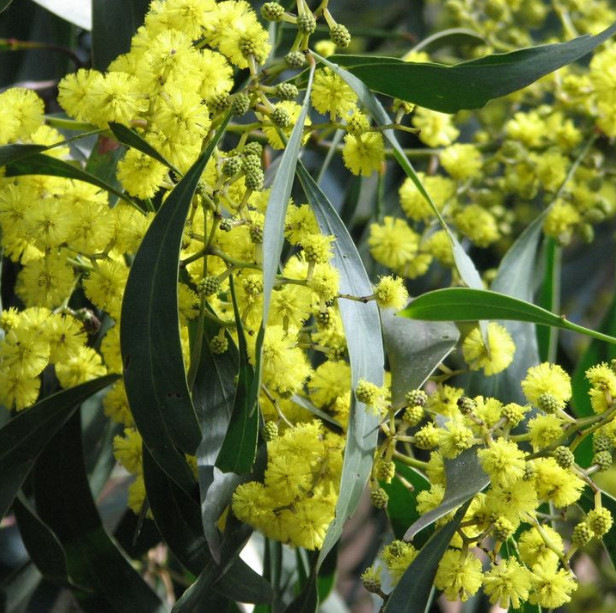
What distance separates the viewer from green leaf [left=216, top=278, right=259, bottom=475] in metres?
1.01

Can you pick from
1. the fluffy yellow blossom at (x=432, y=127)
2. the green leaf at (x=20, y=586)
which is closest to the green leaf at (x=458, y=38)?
the fluffy yellow blossom at (x=432, y=127)

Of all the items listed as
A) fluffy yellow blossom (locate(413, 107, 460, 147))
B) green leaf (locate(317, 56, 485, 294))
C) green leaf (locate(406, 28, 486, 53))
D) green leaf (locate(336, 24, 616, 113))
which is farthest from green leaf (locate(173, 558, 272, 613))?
green leaf (locate(406, 28, 486, 53))

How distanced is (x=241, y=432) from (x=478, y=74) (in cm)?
48

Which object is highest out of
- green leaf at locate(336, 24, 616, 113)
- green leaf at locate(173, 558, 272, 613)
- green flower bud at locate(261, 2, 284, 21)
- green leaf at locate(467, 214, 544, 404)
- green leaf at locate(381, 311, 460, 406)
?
green flower bud at locate(261, 2, 284, 21)

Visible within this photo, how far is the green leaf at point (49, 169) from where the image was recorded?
1130mm

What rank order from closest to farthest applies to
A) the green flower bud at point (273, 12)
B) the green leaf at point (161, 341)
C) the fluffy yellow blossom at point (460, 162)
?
the green leaf at point (161, 341)
the green flower bud at point (273, 12)
the fluffy yellow blossom at point (460, 162)

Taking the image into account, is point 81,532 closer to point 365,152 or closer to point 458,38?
point 365,152

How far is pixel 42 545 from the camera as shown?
129 centimetres

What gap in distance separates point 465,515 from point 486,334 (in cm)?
23

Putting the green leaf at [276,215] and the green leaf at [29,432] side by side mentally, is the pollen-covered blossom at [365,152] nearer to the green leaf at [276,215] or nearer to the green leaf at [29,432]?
the green leaf at [276,215]

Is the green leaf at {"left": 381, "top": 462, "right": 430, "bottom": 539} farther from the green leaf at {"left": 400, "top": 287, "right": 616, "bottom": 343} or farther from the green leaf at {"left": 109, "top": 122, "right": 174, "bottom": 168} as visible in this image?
the green leaf at {"left": 109, "top": 122, "right": 174, "bottom": 168}

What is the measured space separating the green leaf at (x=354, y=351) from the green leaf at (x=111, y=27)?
1.35 ft

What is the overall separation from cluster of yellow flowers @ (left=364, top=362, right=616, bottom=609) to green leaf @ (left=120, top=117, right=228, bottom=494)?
21 centimetres

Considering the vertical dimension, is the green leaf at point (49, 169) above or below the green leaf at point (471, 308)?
above
